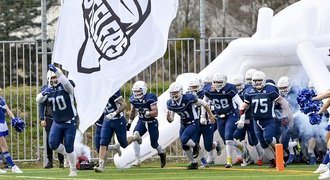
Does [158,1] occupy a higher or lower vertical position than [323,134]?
higher

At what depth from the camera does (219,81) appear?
22.9 meters

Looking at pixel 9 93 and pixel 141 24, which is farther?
pixel 9 93

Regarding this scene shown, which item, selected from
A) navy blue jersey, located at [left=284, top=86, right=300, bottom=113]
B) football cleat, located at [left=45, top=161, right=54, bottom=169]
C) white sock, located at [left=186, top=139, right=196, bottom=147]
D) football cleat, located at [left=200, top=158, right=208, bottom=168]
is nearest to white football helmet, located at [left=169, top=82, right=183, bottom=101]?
white sock, located at [left=186, top=139, right=196, bottom=147]

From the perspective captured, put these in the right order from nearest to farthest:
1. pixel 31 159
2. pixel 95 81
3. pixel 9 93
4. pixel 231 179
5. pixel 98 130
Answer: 1. pixel 231 179
2. pixel 95 81
3. pixel 98 130
4. pixel 31 159
5. pixel 9 93

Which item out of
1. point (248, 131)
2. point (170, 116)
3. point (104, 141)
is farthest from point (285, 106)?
point (104, 141)

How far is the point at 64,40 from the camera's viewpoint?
804 inches

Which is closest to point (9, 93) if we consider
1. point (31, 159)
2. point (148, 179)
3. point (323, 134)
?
point (31, 159)

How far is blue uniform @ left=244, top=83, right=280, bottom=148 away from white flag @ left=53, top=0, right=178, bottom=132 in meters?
2.58

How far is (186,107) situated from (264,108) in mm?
1421

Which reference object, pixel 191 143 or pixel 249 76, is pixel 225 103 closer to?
pixel 249 76

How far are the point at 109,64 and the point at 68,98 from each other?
38.4 inches

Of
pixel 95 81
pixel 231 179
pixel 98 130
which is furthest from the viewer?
Answer: pixel 98 130

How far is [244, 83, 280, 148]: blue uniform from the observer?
2194 cm

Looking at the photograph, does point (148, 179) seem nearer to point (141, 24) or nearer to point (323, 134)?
point (141, 24)
